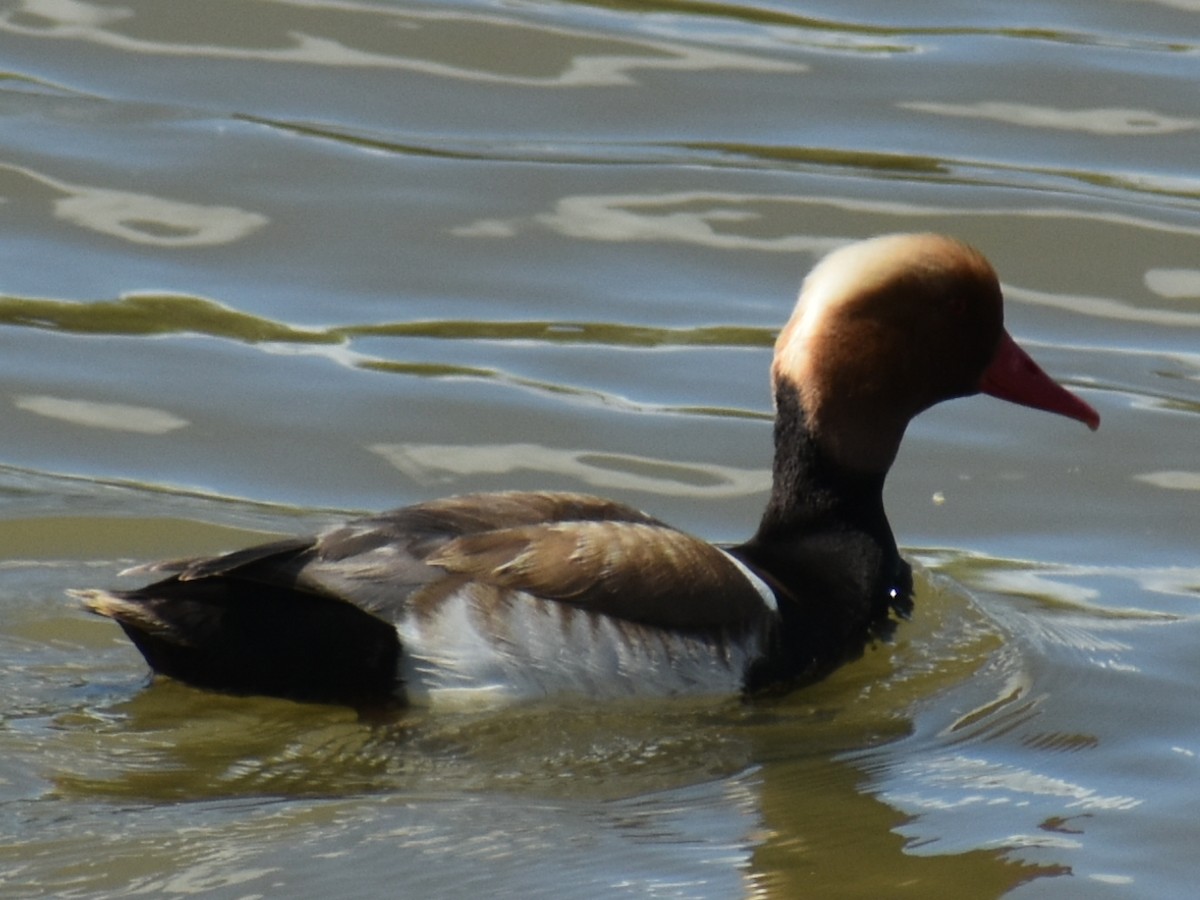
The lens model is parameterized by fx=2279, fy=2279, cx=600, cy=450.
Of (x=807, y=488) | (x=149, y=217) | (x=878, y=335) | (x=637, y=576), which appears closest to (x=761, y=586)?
(x=637, y=576)

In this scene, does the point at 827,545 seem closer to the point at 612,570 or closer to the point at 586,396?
the point at 612,570

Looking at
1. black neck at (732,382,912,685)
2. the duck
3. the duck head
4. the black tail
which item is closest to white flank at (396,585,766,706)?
the duck

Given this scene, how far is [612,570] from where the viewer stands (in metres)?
5.98

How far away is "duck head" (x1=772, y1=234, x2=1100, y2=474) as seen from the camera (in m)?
6.64

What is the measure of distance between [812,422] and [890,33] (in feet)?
19.4

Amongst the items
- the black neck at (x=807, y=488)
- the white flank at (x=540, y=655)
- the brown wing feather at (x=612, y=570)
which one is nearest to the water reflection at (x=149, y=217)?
the black neck at (x=807, y=488)

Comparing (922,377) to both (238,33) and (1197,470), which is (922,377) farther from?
(238,33)

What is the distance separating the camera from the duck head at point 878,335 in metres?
6.64

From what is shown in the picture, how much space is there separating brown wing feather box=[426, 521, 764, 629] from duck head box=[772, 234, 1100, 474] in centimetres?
77

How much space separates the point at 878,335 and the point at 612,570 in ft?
4.02

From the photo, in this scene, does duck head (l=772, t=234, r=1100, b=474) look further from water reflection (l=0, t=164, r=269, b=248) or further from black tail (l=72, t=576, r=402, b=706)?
water reflection (l=0, t=164, r=269, b=248)

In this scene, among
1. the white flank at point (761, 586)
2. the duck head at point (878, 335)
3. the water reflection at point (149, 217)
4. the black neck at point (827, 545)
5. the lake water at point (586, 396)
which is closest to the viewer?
the lake water at point (586, 396)

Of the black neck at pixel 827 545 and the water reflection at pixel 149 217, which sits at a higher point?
the water reflection at pixel 149 217

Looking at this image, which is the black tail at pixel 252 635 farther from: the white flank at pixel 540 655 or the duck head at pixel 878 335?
the duck head at pixel 878 335
